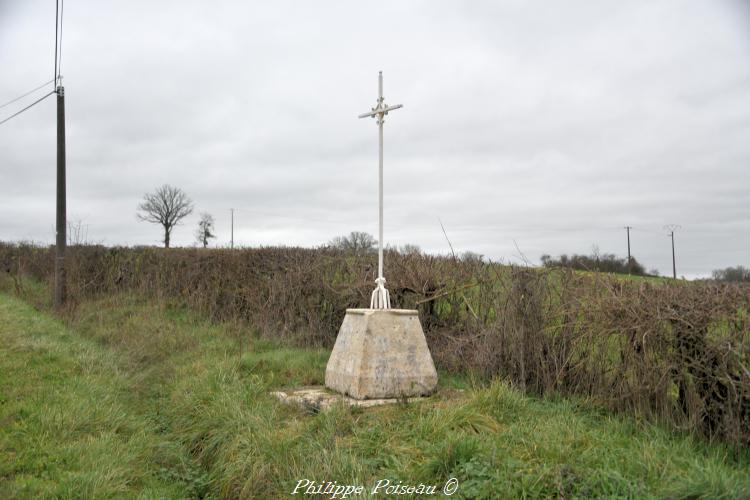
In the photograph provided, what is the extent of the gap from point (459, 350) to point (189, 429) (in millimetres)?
3038

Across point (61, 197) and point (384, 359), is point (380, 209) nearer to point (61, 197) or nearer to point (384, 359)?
point (384, 359)

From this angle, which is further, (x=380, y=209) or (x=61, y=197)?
(x=61, y=197)

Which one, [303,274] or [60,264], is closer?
[303,274]

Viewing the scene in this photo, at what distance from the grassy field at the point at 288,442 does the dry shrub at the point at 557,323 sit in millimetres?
281

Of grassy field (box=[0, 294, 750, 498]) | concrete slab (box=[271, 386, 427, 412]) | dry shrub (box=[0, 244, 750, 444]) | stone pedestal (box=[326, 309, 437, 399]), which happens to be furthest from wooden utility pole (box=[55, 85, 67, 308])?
stone pedestal (box=[326, 309, 437, 399])

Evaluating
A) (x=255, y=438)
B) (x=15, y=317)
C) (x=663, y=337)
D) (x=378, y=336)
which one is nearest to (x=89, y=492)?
(x=255, y=438)

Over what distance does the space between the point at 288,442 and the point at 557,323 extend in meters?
2.86

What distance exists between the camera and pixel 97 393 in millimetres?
6637

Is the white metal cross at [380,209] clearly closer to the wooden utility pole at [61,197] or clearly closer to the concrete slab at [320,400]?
the concrete slab at [320,400]

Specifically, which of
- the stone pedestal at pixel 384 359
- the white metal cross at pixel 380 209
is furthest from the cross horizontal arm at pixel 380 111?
the stone pedestal at pixel 384 359

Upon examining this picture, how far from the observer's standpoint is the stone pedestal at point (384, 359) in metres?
5.80

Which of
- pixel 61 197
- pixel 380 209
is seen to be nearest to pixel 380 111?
pixel 380 209

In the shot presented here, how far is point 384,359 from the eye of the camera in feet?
19.3

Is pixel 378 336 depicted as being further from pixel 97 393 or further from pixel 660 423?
pixel 97 393
